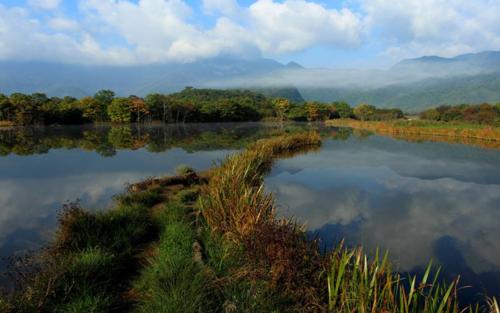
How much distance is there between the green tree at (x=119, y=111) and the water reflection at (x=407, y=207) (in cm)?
6095

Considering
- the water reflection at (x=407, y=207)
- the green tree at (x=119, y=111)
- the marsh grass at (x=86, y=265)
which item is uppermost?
the green tree at (x=119, y=111)

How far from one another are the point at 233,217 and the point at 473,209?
34.3 feet

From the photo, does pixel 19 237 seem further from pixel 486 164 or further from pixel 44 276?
pixel 486 164

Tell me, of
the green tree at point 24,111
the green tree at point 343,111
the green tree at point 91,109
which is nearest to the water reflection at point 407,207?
the green tree at point 24,111

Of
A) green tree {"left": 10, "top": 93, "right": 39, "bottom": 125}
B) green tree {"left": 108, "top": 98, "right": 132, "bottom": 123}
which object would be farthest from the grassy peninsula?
green tree {"left": 108, "top": 98, "right": 132, "bottom": 123}

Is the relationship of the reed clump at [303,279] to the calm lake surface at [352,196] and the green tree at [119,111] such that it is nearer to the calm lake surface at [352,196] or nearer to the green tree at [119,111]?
the calm lake surface at [352,196]

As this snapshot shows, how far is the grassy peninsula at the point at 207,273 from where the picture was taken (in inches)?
191

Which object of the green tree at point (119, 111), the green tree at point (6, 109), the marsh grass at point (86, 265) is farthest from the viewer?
the green tree at point (119, 111)

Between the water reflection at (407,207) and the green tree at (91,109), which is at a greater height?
the green tree at (91,109)

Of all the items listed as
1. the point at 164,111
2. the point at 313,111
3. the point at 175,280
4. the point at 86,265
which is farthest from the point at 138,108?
the point at 175,280

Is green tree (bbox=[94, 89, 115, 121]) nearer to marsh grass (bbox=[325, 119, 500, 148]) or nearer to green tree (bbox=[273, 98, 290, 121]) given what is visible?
green tree (bbox=[273, 98, 290, 121])

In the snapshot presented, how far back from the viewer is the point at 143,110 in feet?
261

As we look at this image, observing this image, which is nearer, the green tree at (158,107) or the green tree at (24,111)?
the green tree at (24,111)

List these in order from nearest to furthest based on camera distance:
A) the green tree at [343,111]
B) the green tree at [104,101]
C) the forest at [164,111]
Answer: the forest at [164,111] < the green tree at [104,101] < the green tree at [343,111]
